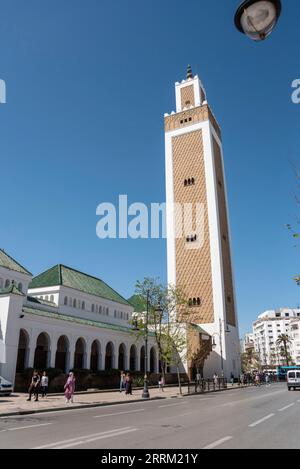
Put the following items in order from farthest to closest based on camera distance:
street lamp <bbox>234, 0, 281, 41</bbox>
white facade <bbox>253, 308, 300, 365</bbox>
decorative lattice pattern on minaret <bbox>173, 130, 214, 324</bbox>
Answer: white facade <bbox>253, 308, 300, 365</bbox>
decorative lattice pattern on minaret <bbox>173, 130, 214, 324</bbox>
street lamp <bbox>234, 0, 281, 41</bbox>

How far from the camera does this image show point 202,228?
6131cm

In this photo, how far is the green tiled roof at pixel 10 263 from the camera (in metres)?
37.8

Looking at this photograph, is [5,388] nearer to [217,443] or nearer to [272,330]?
[217,443]

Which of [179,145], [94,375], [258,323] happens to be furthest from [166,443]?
[258,323]

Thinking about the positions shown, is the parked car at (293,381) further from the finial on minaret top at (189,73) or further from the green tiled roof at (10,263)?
the finial on minaret top at (189,73)

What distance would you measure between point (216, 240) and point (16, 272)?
1237 inches

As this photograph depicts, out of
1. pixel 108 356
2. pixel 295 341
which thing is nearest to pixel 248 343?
pixel 295 341

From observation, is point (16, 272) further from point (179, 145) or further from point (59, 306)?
point (179, 145)

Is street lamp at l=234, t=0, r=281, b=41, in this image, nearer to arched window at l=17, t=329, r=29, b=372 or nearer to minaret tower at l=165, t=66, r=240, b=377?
arched window at l=17, t=329, r=29, b=372

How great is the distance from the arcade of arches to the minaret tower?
1176 cm

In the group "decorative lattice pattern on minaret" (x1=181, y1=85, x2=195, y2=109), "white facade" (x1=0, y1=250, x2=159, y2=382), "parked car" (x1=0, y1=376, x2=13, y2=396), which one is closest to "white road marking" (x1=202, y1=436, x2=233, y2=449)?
"parked car" (x1=0, y1=376, x2=13, y2=396)

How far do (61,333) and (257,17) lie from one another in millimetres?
34093

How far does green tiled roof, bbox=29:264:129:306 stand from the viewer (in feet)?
149
